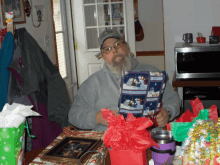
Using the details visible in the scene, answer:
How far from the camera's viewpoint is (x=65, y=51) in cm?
337

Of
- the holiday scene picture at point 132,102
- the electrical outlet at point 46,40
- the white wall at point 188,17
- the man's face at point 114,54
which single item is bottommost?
the holiday scene picture at point 132,102

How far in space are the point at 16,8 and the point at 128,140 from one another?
1747 millimetres

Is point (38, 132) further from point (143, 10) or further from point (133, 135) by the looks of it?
point (143, 10)

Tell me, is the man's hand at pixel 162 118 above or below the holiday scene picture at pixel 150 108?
below

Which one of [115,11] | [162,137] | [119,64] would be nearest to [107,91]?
[119,64]

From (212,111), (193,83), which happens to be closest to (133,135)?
(212,111)

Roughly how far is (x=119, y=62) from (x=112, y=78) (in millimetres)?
121

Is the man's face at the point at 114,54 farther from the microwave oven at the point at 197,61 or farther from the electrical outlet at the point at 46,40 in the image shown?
the electrical outlet at the point at 46,40

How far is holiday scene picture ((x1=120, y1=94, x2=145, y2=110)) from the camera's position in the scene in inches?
43.5

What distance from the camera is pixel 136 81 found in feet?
3.53

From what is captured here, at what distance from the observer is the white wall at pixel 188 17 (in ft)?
8.96

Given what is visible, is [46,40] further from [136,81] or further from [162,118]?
[136,81]

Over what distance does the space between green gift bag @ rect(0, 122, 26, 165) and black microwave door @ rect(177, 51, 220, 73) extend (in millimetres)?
1886

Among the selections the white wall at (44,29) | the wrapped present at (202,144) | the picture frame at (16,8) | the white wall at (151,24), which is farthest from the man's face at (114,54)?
the white wall at (151,24)
